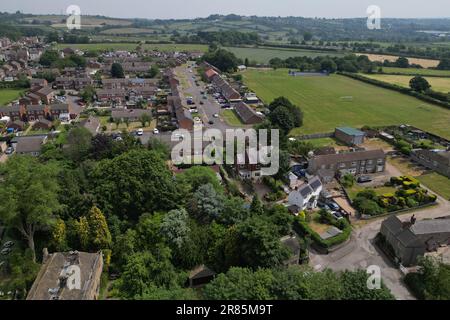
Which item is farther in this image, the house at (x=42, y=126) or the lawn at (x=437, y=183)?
the house at (x=42, y=126)

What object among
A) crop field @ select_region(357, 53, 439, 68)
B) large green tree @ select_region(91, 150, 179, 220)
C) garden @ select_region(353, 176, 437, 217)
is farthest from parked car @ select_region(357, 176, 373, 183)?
crop field @ select_region(357, 53, 439, 68)

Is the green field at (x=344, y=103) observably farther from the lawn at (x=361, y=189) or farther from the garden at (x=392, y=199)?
the garden at (x=392, y=199)

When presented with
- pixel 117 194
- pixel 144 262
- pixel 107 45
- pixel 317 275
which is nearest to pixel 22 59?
pixel 107 45

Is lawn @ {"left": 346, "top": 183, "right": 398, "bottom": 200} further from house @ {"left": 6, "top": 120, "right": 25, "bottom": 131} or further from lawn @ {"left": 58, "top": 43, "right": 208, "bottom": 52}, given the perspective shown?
lawn @ {"left": 58, "top": 43, "right": 208, "bottom": 52}

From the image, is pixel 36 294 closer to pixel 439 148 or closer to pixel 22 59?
pixel 439 148

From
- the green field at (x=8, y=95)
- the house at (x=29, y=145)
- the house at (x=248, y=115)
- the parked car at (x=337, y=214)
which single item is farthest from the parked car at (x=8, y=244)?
the green field at (x=8, y=95)

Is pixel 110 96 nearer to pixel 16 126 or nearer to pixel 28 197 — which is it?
pixel 16 126
